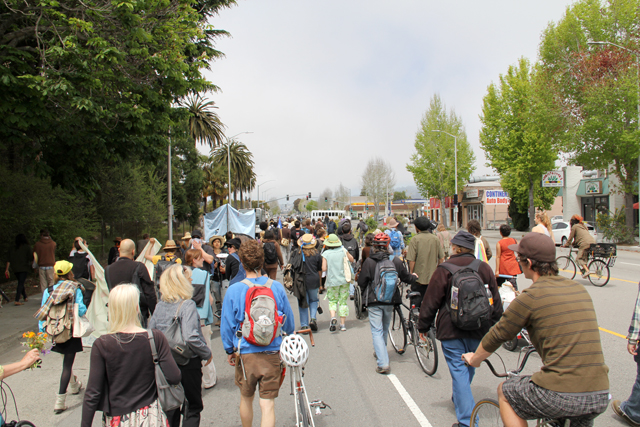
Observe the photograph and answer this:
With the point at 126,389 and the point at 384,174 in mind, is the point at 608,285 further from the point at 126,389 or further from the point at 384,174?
the point at 384,174

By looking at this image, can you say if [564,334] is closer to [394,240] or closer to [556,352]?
[556,352]

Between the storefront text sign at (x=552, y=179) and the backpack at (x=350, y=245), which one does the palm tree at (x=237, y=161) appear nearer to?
the storefront text sign at (x=552, y=179)

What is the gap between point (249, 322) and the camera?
3.42m

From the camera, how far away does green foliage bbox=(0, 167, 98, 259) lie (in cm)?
1342

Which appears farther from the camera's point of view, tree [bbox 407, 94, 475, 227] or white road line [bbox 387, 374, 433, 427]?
tree [bbox 407, 94, 475, 227]

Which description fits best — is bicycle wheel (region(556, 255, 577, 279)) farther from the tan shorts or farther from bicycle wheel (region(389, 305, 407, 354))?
the tan shorts

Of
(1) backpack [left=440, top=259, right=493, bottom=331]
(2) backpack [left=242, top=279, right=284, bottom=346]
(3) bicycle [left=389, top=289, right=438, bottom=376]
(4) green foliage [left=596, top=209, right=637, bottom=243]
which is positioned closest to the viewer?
(2) backpack [left=242, top=279, right=284, bottom=346]

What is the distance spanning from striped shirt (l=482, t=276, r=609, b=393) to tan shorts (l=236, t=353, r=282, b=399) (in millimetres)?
1941

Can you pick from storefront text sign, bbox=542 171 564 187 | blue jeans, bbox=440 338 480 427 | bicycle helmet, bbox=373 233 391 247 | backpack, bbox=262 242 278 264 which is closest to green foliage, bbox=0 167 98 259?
backpack, bbox=262 242 278 264

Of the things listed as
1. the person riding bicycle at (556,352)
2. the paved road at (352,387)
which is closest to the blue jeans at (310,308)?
the paved road at (352,387)

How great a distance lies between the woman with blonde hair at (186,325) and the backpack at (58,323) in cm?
176

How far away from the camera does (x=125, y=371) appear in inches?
110

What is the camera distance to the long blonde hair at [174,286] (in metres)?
3.75

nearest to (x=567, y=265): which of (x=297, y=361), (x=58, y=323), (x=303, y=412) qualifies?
(x=303, y=412)
